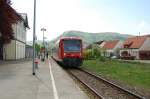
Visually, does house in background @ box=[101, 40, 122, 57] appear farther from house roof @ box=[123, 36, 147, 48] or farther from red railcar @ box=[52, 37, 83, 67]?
red railcar @ box=[52, 37, 83, 67]

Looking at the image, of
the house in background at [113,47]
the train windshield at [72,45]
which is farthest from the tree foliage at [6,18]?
the house in background at [113,47]

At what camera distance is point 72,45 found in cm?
3862

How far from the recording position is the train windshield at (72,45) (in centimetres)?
3838

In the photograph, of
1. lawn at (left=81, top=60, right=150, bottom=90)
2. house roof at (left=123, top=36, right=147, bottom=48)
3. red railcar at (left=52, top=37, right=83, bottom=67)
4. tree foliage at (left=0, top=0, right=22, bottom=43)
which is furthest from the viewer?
house roof at (left=123, top=36, right=147, bottom=48)

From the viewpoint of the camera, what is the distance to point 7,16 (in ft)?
122

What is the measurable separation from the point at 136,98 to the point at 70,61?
73.9ft

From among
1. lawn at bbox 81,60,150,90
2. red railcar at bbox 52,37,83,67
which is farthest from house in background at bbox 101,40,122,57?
red railcar at bbox 52,37,83,67

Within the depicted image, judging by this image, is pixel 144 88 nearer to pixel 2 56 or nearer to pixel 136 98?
pixel 136 98

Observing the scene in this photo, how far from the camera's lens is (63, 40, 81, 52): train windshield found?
38.4 meters

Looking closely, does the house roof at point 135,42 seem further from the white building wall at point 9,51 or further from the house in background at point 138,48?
the white building wall at point 9,51

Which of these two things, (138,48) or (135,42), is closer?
(138,48)

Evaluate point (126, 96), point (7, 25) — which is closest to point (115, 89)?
point (126, 96)

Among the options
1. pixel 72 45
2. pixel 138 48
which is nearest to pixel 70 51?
pixel 72 45

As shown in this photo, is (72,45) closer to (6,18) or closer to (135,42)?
(6,18)
